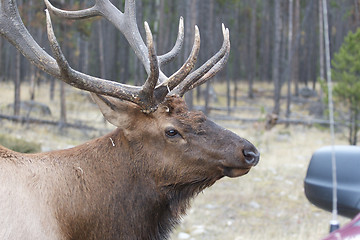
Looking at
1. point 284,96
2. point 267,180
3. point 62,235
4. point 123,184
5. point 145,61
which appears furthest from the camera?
point 284,96

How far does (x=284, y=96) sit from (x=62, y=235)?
36.4 metres

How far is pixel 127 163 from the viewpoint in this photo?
3088 mm

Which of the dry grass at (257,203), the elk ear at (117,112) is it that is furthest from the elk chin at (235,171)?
the dry grass at (257,203)

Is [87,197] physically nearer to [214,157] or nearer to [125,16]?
[214,157]

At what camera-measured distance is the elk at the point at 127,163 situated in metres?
2.90

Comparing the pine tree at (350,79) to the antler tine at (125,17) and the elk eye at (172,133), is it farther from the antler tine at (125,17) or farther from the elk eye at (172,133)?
the elk eye at (172,133)

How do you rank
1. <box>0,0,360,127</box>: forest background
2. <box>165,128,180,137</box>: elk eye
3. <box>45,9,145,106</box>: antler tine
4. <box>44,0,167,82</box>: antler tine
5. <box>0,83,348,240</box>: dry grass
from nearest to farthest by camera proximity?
<box>45,9,145,106</box>: antler tine, <box>165,128,180,137</box>: elk eye, <box>44,0,167,82</box>: antler tine, <box>0,83,348,240</box>: dry grass, <box>0,0,360,127</box>: forest background

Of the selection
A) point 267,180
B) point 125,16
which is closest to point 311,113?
point 267,180

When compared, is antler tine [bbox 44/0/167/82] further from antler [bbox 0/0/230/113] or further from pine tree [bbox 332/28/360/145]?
pine tree [bbox 332/28/360/145]

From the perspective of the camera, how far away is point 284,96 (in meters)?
37.8

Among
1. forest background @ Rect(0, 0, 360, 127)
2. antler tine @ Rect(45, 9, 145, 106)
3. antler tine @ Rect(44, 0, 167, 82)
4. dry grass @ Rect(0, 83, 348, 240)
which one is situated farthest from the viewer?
forest background @ Rect(0, 0, 360, 127)

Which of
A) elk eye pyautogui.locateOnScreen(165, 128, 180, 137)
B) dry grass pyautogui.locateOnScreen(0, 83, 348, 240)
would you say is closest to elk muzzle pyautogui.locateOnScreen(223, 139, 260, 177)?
elk eye pyautogui.locateOnScreen(165, 128, 180, 137)

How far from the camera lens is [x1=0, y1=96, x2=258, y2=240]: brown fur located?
2.90m

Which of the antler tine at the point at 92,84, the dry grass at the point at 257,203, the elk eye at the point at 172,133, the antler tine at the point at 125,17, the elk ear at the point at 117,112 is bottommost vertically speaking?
the dry grass at the point at 257,203
